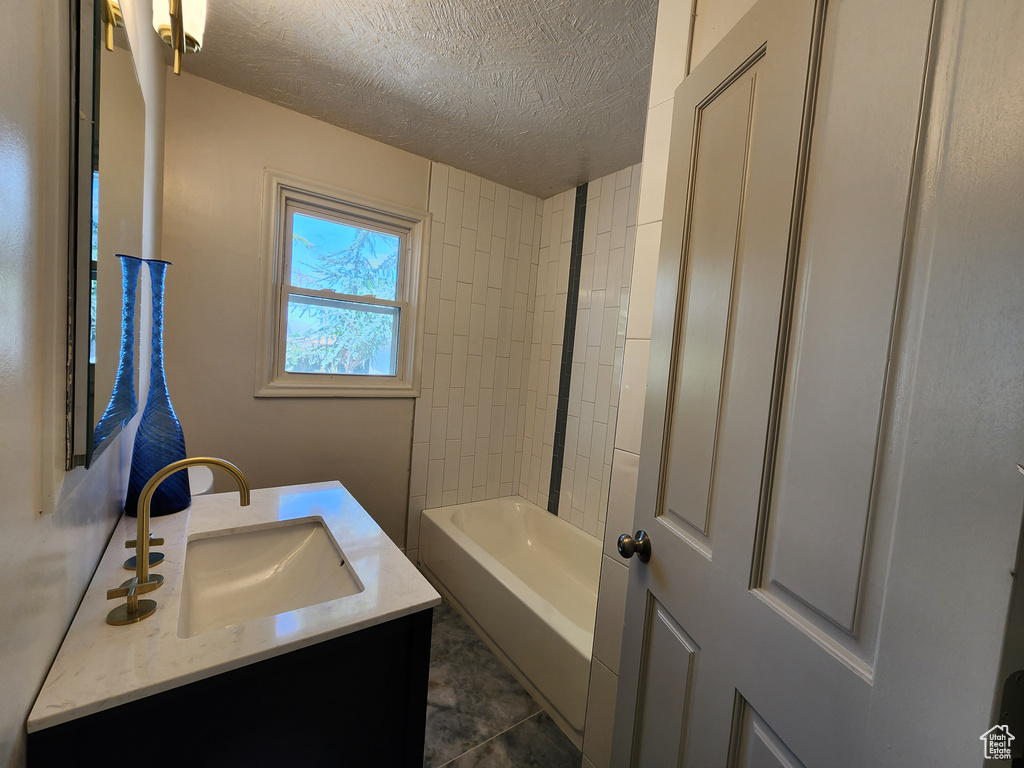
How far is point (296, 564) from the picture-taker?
3.82 ft

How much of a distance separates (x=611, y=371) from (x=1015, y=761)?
2.03 m

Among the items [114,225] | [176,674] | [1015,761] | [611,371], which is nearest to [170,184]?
[114,225]

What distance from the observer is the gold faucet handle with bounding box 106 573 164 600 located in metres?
0.76

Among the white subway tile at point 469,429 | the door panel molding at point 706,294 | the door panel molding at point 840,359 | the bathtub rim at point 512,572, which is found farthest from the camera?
the white subway tile at point 469,429

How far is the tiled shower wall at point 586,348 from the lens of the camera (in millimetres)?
2318

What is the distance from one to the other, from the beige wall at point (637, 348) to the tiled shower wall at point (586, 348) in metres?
1.16

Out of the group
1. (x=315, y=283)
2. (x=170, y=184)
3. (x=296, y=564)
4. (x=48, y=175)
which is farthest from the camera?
(x=315, y=283)

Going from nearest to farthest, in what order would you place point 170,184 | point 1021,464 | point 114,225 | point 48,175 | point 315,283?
point 1021,464, point 48,175, point 114,225, point 170,184, point 315,283

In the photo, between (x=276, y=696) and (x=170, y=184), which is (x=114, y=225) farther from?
(x=170, y=184)

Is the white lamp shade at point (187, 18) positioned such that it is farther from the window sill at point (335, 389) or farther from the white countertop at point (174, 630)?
the window sill at point (335, 389)

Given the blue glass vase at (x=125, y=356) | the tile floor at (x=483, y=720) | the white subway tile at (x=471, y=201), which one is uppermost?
the white subway tile at (x=471, y=201)

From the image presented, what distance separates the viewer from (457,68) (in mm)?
1625

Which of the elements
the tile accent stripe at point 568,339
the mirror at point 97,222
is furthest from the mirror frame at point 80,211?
the tile accent stripe at point 568,339

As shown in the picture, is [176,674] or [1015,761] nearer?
[1015,761]
